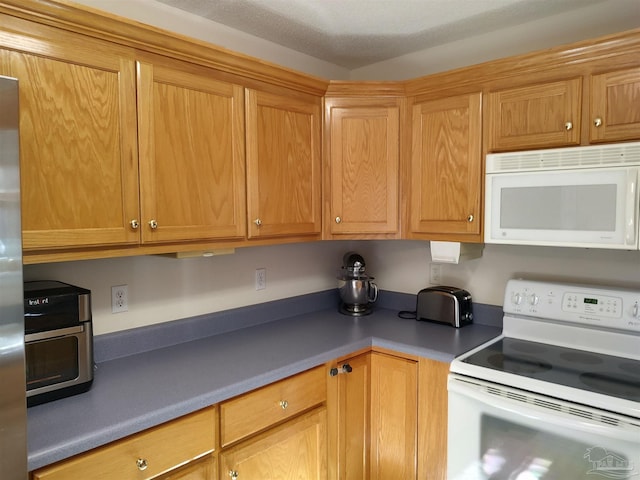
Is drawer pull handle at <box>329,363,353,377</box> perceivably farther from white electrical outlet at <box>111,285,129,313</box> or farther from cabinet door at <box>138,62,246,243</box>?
white electrical outlet at <box>111,285,129,313</box>

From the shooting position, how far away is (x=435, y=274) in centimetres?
249

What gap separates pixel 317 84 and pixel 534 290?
140 centimetres

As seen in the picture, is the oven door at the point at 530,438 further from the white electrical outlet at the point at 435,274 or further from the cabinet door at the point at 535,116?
the cabinet door at the point at 535,116

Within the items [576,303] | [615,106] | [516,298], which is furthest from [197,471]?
[615,106]

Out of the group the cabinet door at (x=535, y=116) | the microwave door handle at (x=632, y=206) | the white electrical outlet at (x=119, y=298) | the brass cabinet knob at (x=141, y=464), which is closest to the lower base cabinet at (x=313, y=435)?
the brass cabinet knob at (x=141, y=464)

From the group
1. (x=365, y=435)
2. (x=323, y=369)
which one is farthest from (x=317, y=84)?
(x=365, y=435)

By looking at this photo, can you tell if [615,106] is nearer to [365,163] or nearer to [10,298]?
[365,163]

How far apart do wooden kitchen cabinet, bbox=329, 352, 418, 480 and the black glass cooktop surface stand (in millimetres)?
361

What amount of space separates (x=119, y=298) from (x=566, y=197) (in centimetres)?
182

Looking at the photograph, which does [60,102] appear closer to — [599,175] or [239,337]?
[239,337]

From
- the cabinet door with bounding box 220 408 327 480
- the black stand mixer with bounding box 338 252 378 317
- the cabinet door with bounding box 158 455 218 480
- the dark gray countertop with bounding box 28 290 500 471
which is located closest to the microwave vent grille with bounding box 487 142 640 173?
the dark gray countertop with bounding box 28 290 500 471

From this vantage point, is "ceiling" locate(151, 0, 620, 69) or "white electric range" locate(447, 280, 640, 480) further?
"ceiling" locate(151, 0, 620, 69)

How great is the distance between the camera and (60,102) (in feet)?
4.42

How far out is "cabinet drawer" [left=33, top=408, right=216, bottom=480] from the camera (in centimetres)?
117
